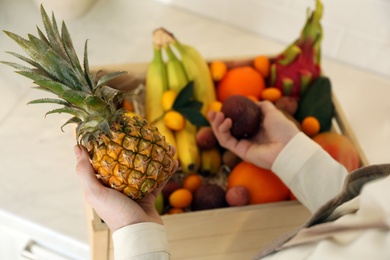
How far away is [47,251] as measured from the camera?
92 centimetres

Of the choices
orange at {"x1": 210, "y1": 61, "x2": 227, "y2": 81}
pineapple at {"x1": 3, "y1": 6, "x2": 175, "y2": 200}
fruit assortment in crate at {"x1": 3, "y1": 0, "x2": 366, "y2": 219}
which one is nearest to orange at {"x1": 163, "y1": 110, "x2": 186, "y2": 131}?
fruit assortment in crate at {"x1": 3, "y1": 0, "x2": 366, "y2": 219}

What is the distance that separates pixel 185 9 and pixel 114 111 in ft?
2.20

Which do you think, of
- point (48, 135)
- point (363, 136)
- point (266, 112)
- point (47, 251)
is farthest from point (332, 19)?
point (47, 251)

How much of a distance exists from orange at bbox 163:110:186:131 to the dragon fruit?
20 cm

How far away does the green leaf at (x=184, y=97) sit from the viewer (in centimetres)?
92

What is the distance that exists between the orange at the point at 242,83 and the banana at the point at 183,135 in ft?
0.24

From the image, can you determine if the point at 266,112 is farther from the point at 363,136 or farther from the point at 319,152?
the point at 363,136

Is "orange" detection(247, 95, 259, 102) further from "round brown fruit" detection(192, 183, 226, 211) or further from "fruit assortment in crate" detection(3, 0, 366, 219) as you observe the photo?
"round brown fruit" detection(192, 183, 226, 211)

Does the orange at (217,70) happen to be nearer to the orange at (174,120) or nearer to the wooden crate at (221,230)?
the orange at (174,120)

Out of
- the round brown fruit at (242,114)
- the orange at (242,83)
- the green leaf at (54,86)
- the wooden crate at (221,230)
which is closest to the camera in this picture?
the green leaf at (54,86)

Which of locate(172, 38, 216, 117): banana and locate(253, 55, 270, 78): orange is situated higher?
locate(253, 55, 270, 78): orange

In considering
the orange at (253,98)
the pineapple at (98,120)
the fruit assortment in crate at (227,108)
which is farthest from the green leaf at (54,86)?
the orange at (253,98)

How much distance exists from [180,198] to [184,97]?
183 mm

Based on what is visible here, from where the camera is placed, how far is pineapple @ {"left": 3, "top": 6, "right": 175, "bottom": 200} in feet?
1.99
